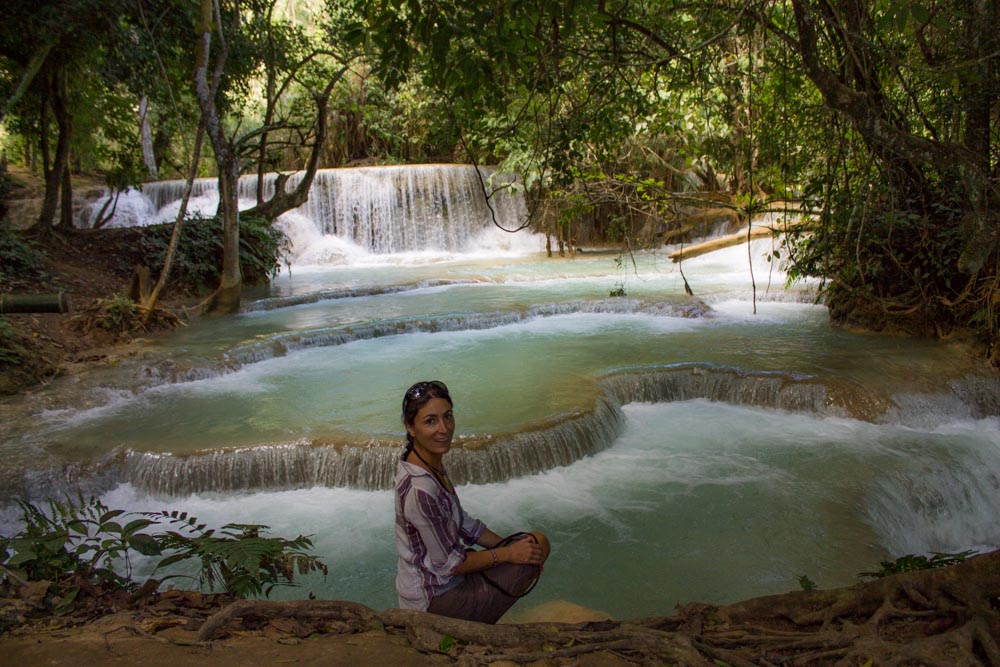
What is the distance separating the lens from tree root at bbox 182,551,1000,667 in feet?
6.70

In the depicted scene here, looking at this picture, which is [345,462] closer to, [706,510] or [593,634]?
[706,510]

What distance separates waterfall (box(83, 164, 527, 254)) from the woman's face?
15615 mm

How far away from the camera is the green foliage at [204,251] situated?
38.8 ft

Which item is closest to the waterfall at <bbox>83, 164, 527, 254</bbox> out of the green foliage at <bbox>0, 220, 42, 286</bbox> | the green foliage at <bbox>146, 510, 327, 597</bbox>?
the green foliage at <bbox>0, 220, 42, 286</bbox>

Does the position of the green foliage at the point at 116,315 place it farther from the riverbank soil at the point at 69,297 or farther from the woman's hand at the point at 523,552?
the woman's hand at the point at 523,552

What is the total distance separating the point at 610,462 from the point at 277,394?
3.37 meters

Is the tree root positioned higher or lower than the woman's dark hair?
lower

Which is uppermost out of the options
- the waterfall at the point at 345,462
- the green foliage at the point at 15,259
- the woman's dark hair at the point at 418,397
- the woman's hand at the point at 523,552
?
the green foliage at the point at 15,259

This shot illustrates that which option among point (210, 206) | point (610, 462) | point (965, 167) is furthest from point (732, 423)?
point (210, 206)

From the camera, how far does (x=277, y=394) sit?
6953 mm

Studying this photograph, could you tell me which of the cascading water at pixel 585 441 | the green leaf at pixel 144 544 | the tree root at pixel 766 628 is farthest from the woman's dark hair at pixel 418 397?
the cascading water at pixel 585 441

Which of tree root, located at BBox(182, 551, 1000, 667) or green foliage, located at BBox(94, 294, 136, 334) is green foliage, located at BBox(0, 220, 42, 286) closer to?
green foliage, located at BBox(94, 294, 136, 334)

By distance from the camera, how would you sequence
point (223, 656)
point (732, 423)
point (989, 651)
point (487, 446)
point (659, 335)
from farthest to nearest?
1. point (659, 335)
2. point (732, 423)
3. point (487, 446)
4. point (223, 656)
5. point (989, 651)

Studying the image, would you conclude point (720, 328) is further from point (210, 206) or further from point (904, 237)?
point (210, 206)
